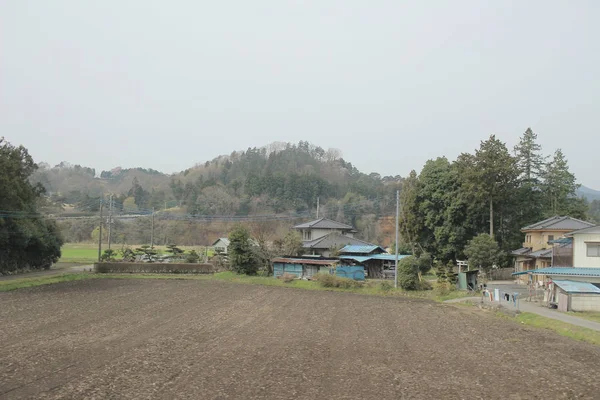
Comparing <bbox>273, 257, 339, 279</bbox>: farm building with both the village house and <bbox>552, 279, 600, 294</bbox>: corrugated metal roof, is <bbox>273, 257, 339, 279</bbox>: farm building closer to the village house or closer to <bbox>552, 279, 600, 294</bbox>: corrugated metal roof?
the village house

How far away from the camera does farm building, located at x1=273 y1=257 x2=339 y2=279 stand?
1484 inches

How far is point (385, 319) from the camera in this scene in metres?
19.2

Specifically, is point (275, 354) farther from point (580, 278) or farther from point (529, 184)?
point (529, 184)

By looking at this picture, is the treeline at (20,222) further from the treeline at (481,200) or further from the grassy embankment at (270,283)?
the treeline at (481,200)

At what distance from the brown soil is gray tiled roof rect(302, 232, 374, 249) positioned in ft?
75.7

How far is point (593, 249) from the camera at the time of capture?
27547mm

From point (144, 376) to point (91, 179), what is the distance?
14198 centimetres

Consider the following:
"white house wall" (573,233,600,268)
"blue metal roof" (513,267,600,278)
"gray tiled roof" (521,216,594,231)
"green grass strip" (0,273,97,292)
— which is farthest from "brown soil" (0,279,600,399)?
"gray tiled roof" (521,216,594,231)

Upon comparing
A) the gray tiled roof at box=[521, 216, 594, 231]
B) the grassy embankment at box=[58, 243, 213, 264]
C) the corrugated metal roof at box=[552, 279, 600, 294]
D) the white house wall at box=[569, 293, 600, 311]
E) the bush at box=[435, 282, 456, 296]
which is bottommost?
the grassy embankment at box=[58, 243, 213, 264]

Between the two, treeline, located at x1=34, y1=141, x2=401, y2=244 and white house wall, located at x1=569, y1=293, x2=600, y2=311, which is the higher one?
treeline, located at x1=34, y1=141, x2=401, y2=244

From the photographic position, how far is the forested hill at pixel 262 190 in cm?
8362

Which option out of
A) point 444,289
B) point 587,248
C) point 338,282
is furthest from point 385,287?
point 587,248

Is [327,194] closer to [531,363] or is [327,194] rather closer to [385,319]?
[385,319]

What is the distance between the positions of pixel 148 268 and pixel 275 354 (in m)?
33.2
